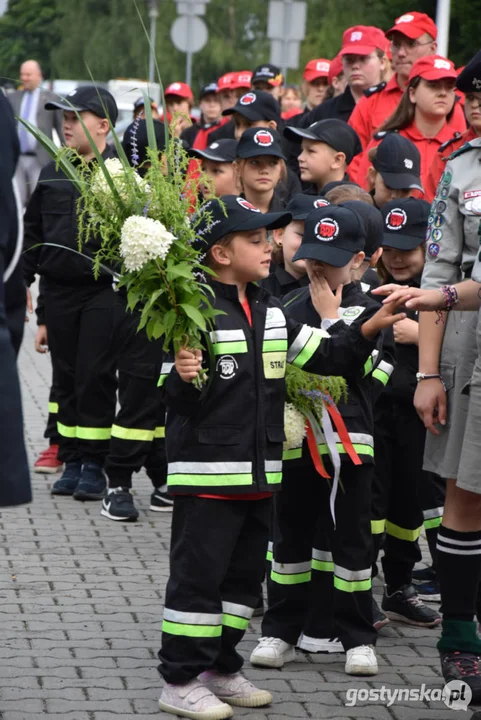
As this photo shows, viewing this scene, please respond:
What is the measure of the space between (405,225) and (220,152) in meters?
2.45

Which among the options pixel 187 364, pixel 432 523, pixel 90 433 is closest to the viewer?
pixel 187 364

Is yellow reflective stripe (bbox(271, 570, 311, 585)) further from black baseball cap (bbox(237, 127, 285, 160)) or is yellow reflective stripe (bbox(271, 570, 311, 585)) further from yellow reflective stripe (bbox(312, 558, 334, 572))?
black baseball cap (bbox(237, 127, 285, 160))

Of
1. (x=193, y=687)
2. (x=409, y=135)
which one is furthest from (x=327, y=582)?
(x=409, y=135)

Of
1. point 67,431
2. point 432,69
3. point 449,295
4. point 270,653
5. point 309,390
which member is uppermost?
point 432,69

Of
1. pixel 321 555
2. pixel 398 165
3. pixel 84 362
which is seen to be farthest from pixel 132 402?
pixel 321 555

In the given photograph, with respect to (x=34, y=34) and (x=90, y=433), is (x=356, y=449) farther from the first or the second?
(x=34, y=34)

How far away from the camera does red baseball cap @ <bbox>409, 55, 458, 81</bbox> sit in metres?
8.07

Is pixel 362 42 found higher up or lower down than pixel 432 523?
higher up

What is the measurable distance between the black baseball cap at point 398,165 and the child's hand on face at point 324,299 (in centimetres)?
183

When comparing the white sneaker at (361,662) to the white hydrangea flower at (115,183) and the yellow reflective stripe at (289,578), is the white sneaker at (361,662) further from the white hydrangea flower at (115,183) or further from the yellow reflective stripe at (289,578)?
the white hydrangea flower at (115,183)

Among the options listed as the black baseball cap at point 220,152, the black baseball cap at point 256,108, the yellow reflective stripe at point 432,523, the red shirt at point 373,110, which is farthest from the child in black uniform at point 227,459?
the red shirt at point 373,110

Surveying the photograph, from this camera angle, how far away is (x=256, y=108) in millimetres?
8898

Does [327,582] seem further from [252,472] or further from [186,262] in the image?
[186,262]

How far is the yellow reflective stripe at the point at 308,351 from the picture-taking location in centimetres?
497
